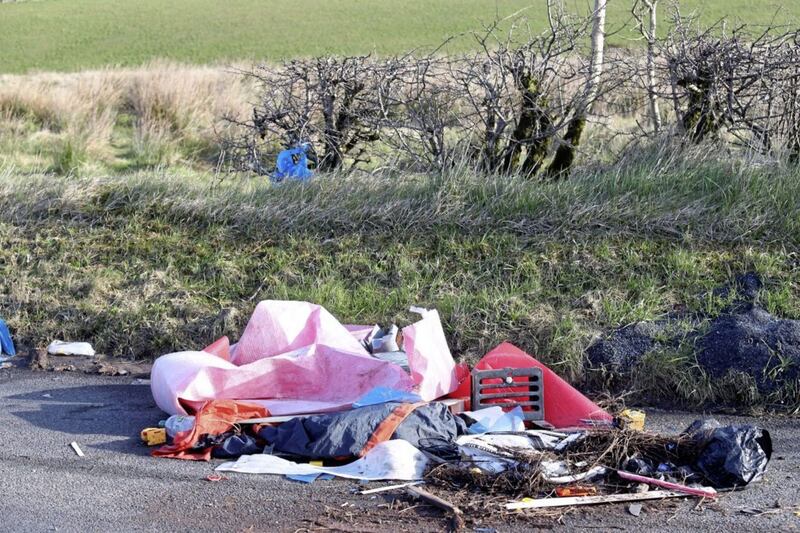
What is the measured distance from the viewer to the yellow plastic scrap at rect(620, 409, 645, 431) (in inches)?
213

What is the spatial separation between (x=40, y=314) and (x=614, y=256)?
174 inches

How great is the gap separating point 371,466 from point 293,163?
5189 millimetres

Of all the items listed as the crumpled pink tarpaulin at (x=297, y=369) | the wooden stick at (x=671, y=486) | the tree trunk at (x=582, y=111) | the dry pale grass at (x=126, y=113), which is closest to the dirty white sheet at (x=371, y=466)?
the crumpled pink tarpaulin at (x=297, y=369)

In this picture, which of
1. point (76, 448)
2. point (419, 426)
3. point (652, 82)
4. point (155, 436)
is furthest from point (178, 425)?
point (652, 82)

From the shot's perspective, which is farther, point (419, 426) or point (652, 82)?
point (652, 82)

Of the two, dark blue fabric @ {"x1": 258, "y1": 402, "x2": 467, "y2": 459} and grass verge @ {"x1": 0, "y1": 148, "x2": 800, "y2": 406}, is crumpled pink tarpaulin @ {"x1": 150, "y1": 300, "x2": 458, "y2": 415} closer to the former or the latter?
dark blue fabric @ {"x1": 258, "y1": 402, "x2": 467, "y2": 459}

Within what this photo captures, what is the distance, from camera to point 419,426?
17.3 feet

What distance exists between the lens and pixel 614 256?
24.0 ft

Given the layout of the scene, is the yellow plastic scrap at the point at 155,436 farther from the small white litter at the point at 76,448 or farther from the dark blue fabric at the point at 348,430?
the dark blue fabric at the point at 348,430

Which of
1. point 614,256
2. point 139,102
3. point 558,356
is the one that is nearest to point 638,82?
point 614,256

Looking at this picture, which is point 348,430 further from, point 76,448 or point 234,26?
point 234,26

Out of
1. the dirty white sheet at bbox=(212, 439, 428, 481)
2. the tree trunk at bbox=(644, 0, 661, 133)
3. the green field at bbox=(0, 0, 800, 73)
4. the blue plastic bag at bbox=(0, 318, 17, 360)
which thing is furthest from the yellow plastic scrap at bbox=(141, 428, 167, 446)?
the green field at bbox=(0, 0, 800, 73)

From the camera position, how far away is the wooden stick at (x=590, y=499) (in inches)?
175

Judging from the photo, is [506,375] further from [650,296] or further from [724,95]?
[724,95]
